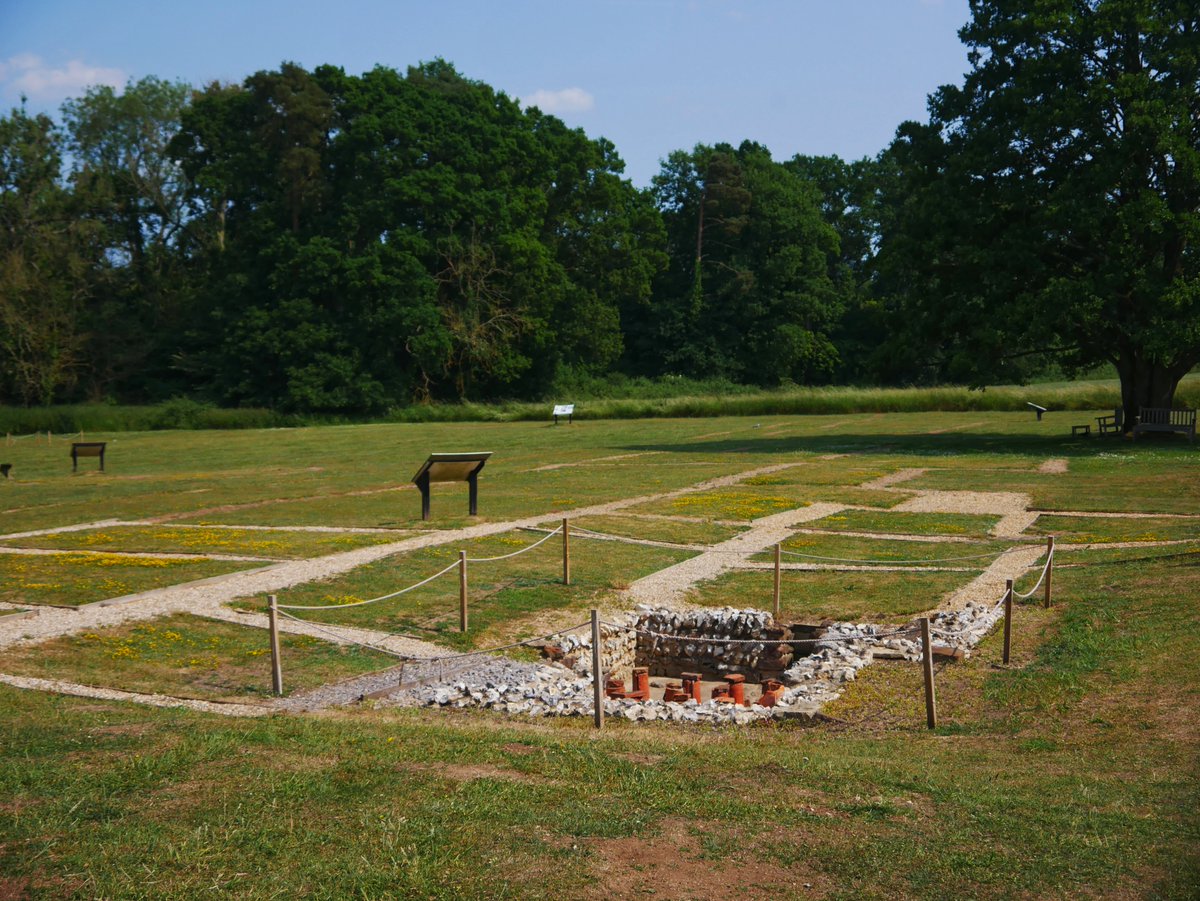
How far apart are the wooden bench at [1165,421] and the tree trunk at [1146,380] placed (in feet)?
1.57

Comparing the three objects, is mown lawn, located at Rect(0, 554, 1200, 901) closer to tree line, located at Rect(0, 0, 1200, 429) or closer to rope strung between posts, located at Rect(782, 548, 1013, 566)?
rope strung between posts, located at Rect(782, 548, 1013, 566)

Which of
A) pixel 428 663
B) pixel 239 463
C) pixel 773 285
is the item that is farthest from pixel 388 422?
pixel 428 663

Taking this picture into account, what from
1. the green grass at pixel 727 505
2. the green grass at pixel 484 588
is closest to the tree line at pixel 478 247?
the green grass at pixel 727 505

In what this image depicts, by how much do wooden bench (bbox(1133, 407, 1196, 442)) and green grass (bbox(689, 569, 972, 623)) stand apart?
74.3 feet

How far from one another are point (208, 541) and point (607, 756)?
571 inches

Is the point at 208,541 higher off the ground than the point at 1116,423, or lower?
lower

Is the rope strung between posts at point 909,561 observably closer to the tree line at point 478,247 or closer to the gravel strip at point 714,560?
the gravel strip at point 714,560

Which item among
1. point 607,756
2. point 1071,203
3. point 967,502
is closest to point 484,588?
point 607,756

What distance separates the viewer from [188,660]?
42.3ft

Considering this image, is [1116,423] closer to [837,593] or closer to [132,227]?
[837,593]

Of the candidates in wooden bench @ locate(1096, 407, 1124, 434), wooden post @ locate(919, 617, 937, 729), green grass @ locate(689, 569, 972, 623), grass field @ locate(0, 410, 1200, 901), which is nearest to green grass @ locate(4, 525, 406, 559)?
grass field @ locate(0, 410, 1200, 901)

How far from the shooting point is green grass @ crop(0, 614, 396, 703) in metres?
12.0

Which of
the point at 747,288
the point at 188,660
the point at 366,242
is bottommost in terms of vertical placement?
the point at 188,660

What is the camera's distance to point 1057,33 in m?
36.9
